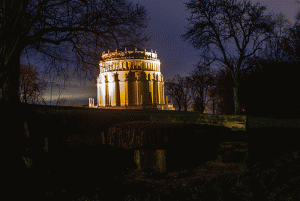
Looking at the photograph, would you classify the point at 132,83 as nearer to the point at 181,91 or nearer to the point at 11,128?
the point at 181,91

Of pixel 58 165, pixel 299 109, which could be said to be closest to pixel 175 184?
pixel 58 165

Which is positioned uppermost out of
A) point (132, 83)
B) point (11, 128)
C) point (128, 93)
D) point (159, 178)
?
point (132, 83)

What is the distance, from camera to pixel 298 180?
421 cm

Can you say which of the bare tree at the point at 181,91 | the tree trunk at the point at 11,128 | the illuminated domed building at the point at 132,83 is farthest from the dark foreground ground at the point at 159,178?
the illuminated domed building at the point at 132,83

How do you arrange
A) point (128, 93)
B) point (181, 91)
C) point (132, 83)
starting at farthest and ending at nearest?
point (132, 83)
point (128, 93)
point (181, 91)

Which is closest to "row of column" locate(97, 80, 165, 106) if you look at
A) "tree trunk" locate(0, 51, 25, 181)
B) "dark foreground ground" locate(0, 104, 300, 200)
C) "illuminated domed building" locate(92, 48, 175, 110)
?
"illuminated domed building" locate(92, 48, 175, 110)

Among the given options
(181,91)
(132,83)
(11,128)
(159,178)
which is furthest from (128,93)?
(159,178)

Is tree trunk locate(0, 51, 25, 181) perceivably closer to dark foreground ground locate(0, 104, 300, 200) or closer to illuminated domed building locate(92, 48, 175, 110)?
dark foreground ground locate(0, 104, 300, 200)

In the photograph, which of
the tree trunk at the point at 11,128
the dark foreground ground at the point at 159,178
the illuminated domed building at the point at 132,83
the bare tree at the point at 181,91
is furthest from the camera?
the illuminated domed building at the point at 132,83

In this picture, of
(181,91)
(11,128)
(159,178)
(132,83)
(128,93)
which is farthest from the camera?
(132,83)

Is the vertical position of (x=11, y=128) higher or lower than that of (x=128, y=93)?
lower

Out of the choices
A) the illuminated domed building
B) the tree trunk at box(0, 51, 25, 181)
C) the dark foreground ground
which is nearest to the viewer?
the dark foreground ground

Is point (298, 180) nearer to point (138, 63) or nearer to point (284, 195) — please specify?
point (284, 195)

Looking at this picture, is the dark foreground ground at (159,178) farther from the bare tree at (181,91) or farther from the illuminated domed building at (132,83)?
the illuminated domed building at (132,83)
